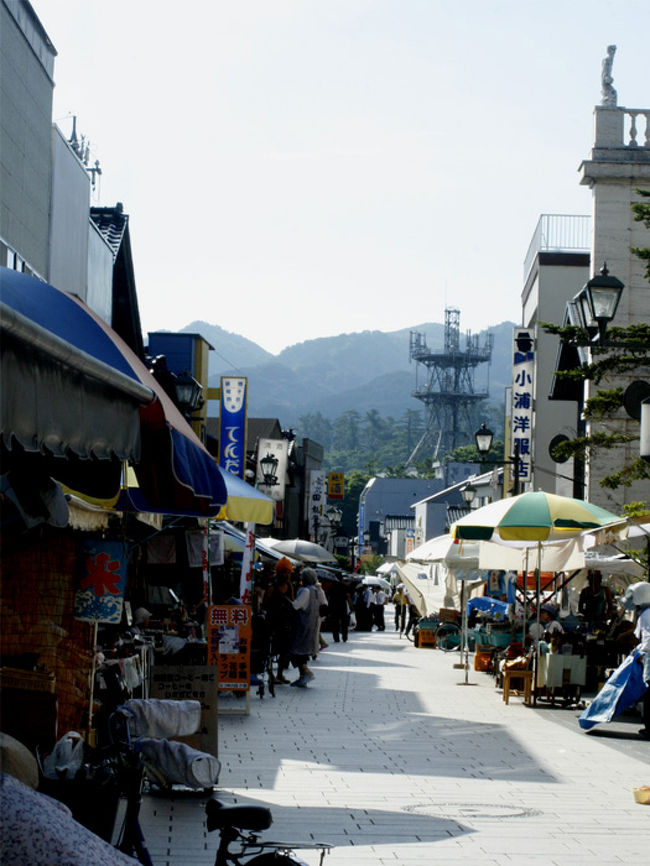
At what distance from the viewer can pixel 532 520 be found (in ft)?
57.1

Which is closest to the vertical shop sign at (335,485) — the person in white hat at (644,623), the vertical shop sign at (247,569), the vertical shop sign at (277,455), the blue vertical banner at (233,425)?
the vertical shop sign at (277,455)

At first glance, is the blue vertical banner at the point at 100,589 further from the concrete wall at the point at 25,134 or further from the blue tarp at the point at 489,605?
the blue tarp at the point at 489,605

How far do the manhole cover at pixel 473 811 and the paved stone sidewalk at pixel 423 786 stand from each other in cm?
2

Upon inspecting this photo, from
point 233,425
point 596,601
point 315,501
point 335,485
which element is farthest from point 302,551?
point 335,485

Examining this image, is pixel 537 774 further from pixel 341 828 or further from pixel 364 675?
pixel 364 675

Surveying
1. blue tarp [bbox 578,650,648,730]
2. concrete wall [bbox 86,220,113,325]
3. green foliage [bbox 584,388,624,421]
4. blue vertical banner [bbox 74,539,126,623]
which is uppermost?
concrete wall [bbox 86,220,113,325]

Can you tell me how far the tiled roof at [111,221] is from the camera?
83.4 feet

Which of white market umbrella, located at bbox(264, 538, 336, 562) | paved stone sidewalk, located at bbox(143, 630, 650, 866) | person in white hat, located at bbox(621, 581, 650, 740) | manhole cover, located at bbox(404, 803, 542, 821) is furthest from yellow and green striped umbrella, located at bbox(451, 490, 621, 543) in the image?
white market umbrella, located at bbox(264, 538, 336, 562)

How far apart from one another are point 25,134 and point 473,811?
10.3 meters

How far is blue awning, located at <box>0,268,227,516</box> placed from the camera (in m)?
3.89

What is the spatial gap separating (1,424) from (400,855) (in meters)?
5.13

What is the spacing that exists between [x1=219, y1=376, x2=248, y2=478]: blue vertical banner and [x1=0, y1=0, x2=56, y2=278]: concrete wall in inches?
355

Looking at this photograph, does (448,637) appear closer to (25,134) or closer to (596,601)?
(596,601)

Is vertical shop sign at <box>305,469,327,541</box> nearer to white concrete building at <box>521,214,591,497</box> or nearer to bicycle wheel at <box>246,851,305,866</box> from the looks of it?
white concrete building at <box>521,214,591,497</box>
